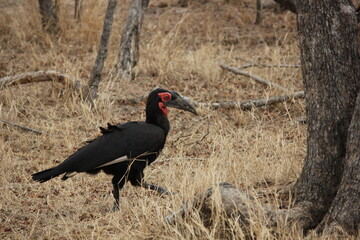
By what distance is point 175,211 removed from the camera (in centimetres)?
402

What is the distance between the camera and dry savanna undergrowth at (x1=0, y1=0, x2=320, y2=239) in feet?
14.5

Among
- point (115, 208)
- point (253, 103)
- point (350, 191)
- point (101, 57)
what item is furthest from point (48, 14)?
point (350, 191)

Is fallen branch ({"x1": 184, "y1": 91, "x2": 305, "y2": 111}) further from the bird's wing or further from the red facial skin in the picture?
the bird's wing

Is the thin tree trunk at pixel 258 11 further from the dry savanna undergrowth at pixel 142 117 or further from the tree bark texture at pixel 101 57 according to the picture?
the tree bark texture at pixel 101 57

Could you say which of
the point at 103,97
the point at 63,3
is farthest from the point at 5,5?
the point at 103,97

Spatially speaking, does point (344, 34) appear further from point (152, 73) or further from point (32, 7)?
point (32, 7)

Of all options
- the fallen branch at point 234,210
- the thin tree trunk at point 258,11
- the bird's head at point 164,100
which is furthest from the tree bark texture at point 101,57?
the thin tree trunk at point 258,11

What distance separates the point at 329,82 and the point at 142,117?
3.77 metres

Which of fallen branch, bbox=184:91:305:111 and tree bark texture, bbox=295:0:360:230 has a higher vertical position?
tree bark texture, bbox=295:0:360:230

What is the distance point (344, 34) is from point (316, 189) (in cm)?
89

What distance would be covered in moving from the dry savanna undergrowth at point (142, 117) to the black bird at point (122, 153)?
0.72 feet

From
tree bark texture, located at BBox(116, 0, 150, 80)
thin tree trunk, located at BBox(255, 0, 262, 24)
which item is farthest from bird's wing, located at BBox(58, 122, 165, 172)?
thin tree trunk, located at BBox(255, 0, 262, 24)

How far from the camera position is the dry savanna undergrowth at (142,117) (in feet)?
14.5

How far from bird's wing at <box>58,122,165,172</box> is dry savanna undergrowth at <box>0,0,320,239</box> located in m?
0.34
